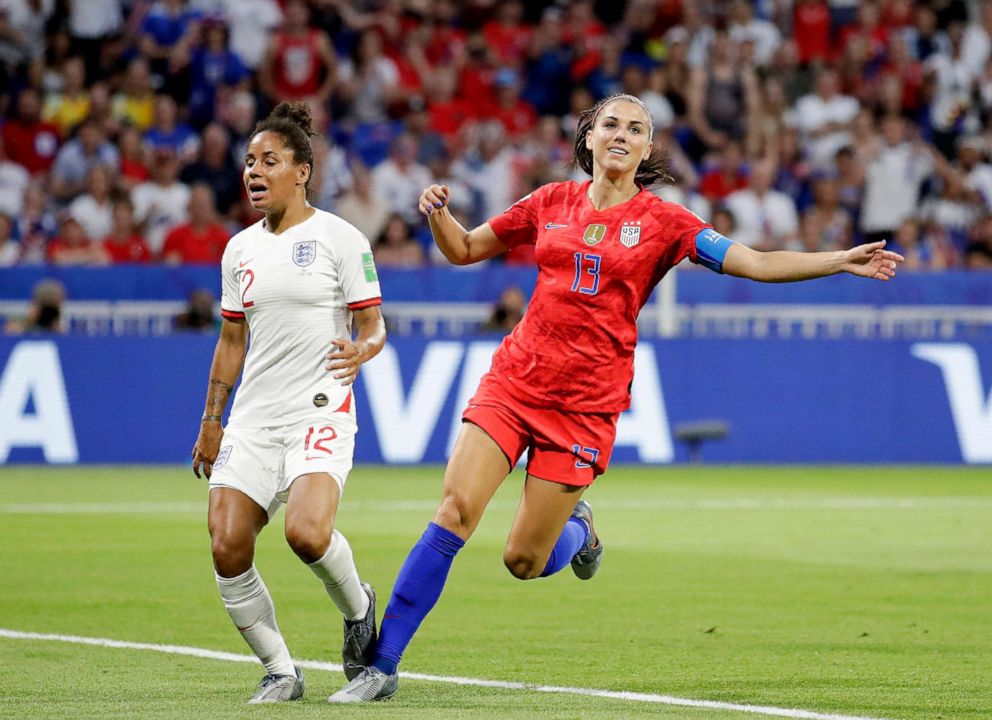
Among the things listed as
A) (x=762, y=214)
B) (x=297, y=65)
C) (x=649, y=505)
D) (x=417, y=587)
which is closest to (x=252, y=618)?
(x=417, y=587)

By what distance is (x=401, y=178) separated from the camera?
2056 cm

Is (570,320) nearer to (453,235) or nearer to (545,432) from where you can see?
(545,432)

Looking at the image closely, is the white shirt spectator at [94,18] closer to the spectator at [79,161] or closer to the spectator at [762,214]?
the spectator at [79,161]

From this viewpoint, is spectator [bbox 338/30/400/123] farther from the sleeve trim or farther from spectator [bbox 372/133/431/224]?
the sleeve trim

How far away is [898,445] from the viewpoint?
1833 cm

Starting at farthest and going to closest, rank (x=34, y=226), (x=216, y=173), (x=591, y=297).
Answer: (x=216, y=173)
(x=34, y=226)
(x=591, y=297)

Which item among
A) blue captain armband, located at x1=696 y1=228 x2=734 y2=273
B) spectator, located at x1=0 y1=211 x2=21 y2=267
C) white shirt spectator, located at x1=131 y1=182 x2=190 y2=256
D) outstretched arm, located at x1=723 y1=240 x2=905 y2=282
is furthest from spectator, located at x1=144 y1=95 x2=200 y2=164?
outstretched arm, located at x1=723 y1=240 x2=905 y2=282

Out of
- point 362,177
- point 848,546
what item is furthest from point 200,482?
point 848,546

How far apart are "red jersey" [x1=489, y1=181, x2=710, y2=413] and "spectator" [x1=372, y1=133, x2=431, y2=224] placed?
13147 millimetres

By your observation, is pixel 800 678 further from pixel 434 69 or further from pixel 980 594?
pixel 434 69

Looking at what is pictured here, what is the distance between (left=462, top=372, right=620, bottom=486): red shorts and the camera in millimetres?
7199

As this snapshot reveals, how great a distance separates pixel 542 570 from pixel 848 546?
512 cm

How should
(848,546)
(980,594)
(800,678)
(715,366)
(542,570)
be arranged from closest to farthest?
(800,678), (542,570), (980,594), (848,546), (715,366)

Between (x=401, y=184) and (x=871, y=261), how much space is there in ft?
46.8
